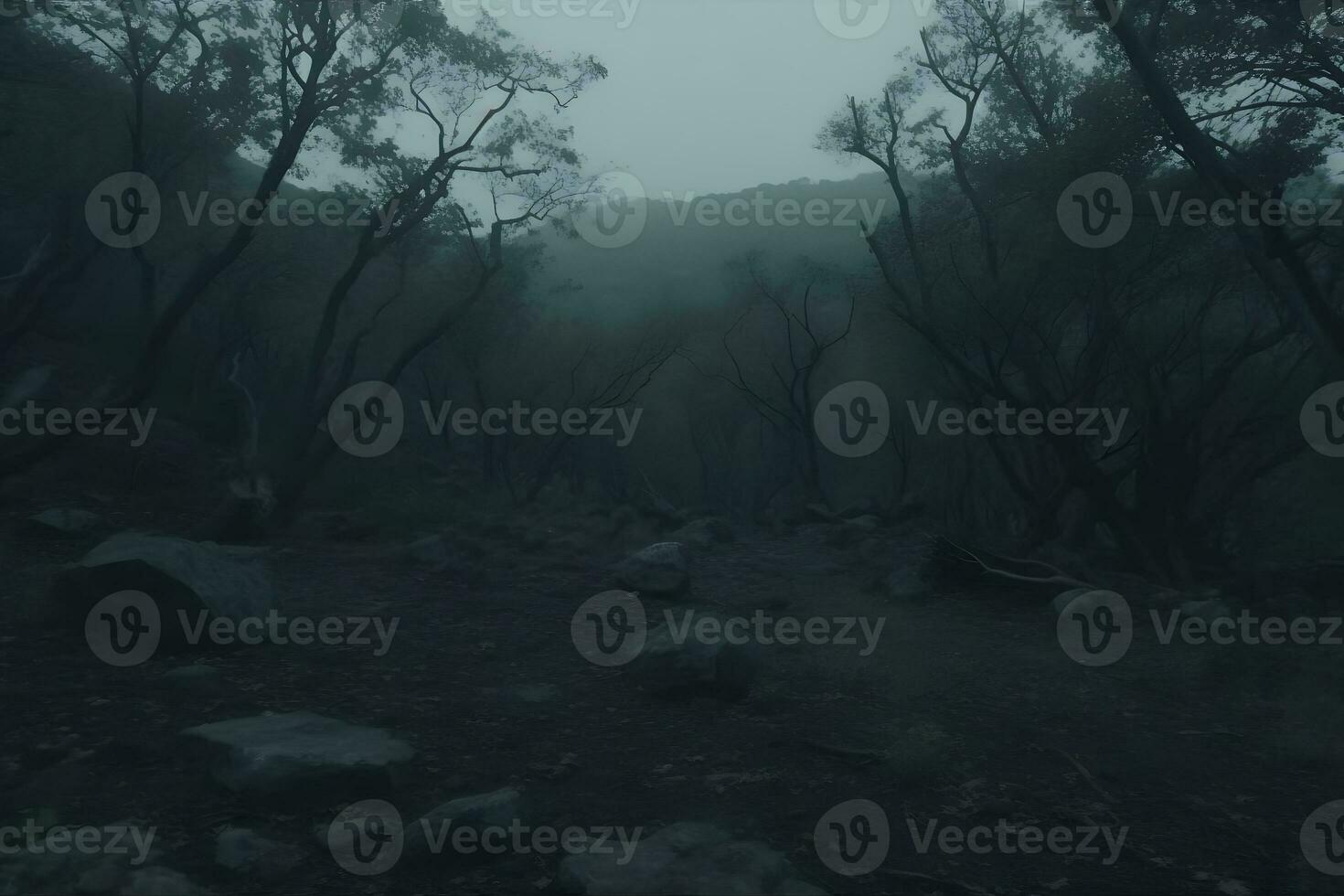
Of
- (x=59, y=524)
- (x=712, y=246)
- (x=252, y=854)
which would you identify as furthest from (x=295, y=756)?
(x=712, y=246)

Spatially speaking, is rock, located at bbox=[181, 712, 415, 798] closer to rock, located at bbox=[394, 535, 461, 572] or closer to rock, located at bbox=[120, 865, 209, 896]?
rock, located at bbox=[120, 865, 209, 896]

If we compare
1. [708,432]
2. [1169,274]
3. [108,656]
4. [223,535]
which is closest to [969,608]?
[1169,274]

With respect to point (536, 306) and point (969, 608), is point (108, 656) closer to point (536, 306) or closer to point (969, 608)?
point (969, 608)

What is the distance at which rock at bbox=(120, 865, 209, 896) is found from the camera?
11.6 ft

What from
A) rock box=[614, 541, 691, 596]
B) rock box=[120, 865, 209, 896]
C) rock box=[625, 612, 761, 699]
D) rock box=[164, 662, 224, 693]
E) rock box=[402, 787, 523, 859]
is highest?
rock box=[614, 541, 691, 596]

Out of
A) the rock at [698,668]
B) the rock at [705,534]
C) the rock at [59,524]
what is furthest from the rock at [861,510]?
the rock at [59,524]

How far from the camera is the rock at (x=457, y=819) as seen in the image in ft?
13.3

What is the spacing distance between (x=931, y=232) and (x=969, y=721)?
12606mm

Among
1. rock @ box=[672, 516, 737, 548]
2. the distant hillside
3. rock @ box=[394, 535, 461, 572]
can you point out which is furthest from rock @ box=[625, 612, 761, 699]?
the distant hillside

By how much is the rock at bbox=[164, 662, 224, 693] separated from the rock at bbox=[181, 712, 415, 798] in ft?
3.07

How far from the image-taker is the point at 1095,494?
12180 mm

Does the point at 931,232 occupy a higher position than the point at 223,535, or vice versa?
the point at 931,232

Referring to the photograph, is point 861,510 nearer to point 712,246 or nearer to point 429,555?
point 429,555

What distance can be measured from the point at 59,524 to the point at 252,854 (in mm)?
8116
